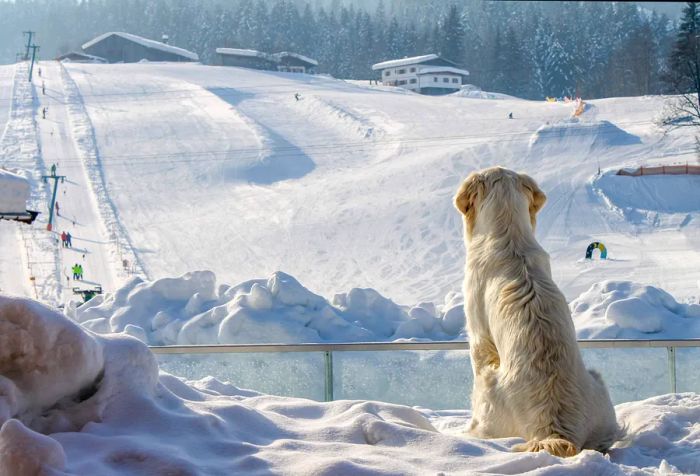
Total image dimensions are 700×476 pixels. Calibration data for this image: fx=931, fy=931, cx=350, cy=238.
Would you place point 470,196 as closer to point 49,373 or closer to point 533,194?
point 533,194

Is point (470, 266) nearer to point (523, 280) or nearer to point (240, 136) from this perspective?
point (523, 280)

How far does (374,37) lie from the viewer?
7050 centimetres

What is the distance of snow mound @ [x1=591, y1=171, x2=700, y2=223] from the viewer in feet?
90.2

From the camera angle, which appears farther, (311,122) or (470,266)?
(311,122)

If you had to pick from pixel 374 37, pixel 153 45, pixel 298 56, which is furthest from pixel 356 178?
pixel 153 45

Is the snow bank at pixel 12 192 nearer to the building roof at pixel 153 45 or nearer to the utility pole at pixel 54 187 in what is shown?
the utility pole at pixel 54 187

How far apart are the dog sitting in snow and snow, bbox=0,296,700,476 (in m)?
0.27

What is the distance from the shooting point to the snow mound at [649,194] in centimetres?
2750

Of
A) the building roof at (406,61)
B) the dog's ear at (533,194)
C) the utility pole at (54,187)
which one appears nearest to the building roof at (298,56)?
the building roof at (406,61)

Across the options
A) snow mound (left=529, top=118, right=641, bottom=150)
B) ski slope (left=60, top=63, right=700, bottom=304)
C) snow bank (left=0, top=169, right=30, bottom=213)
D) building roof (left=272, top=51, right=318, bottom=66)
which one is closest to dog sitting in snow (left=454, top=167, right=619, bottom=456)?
snow bank (left=0, top=169, right=30, bottom=213)

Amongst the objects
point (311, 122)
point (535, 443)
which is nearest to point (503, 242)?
point (535, 443)

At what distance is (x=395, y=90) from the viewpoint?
57438 millimetres

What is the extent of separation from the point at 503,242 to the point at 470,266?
18 centimetres

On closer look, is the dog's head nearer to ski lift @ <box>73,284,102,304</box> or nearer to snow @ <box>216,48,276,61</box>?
ski lift @ <box>73,284,102,304</box>
